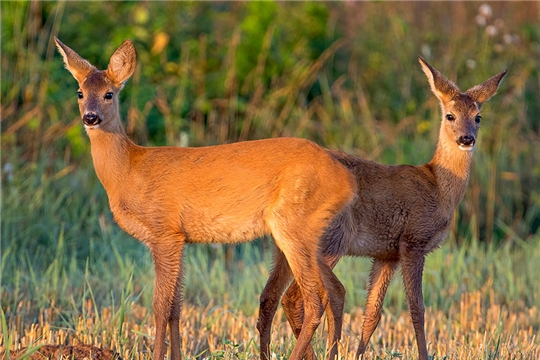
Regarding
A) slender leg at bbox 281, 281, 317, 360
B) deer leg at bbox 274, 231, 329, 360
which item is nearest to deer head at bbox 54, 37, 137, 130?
deer leg at bbox 274, 231, 329, 360

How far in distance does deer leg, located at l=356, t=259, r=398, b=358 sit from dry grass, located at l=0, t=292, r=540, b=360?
0.16m

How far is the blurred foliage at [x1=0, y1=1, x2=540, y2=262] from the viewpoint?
10.8 metres

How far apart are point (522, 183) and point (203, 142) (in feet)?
13.1

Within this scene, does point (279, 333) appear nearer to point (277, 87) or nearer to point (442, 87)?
point (442, 87)

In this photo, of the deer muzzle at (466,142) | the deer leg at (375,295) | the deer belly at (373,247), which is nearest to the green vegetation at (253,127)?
the deer leg at (375,295)

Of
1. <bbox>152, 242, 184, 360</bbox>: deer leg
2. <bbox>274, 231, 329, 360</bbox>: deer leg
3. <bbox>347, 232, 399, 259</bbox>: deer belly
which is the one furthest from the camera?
<bbox>347, 232, 399, 259</bbox>: deer belly

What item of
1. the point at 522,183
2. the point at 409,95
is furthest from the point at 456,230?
the point at 409,95

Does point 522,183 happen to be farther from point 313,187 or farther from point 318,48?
point 313,187

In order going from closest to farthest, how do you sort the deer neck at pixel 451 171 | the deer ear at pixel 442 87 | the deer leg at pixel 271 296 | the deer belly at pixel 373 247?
the deer leg at pixel 271 296
the deer belly at pixel 373 247
the deer neck at pixel 451 171
the deer ear at pixel 442 87

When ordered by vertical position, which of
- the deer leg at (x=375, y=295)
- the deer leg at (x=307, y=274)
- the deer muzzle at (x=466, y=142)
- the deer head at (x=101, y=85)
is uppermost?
the deer head at (x=101, y=85)

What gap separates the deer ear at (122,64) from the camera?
21.0ft

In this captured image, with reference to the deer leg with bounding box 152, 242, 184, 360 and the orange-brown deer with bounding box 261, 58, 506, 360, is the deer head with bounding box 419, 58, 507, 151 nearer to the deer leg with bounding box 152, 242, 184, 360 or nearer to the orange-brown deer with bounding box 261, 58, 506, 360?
the orange-brown deer with bounding box 261, 58, 506, 360

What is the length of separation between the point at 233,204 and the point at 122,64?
1432mm

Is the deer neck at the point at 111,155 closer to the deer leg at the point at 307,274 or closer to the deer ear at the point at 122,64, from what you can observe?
the deer ear at the point at 122,64
